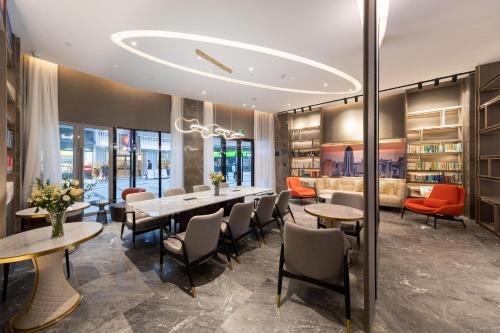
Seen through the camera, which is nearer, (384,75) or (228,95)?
(384,75)

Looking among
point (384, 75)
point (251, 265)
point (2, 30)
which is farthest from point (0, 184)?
point (384, 75)

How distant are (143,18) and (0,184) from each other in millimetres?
2576

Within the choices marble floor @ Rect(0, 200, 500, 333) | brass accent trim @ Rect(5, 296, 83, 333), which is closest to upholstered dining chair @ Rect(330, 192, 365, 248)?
marble floor @ Rect(0, 200, 500, 333)

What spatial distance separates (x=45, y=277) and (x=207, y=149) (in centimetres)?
528

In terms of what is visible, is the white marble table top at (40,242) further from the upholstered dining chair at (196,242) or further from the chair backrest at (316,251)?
the chair backrest at (316,251)

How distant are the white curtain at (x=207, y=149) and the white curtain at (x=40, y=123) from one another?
3587 millimetres

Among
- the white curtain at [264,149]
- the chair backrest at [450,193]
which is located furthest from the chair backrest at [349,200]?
the white curtain at [264,149]

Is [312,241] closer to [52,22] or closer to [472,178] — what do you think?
[52,22]

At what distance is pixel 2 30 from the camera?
2.18 meters

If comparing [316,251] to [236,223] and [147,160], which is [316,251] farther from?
[147,160]

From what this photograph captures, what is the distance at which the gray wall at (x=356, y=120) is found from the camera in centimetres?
605

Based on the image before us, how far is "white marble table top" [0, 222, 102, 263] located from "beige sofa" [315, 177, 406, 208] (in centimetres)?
473

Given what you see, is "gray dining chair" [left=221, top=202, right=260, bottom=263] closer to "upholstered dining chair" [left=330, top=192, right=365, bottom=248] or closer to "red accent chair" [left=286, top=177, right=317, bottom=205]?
"upholstered dining chair" [left=330, top=192, right=365, bottom=248]

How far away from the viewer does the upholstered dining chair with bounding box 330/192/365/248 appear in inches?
130
